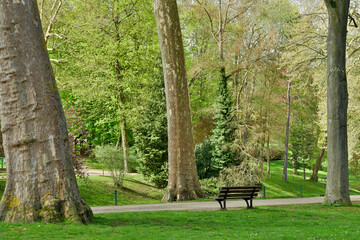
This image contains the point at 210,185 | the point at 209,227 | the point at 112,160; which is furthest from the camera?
the point at 210,185

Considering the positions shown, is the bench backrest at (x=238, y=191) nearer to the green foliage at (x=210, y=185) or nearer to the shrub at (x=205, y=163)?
the green foliage at (x=210, y=185)

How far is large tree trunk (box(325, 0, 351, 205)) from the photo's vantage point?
49.4 feet

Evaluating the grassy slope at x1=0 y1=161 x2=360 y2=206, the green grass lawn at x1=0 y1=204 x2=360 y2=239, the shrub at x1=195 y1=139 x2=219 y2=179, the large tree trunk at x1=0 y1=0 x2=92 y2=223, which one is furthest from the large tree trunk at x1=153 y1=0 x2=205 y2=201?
A: the shrub at x1=195 y1=139 x2=219 y2=179

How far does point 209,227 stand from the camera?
927 centimetres

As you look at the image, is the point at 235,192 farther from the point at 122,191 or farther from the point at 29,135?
the point at 122,191

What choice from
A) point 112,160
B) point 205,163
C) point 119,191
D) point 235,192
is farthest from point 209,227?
point 205,163

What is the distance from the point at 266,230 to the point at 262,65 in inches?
920

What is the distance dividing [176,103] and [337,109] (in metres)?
6.06

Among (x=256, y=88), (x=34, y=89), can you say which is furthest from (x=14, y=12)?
(x=256, y=88)

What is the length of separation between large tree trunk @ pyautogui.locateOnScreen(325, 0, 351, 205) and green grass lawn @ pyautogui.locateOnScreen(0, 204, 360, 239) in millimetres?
2409

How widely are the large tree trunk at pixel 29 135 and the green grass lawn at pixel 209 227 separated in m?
0.44

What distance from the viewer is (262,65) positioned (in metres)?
30.9

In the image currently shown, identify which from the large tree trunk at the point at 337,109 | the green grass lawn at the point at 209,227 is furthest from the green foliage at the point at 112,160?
the green grass lawn at the point at 209,227

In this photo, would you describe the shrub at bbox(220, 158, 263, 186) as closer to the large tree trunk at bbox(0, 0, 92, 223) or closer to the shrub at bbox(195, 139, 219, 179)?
the shrub at bbox(195, 139, 219, 179)
